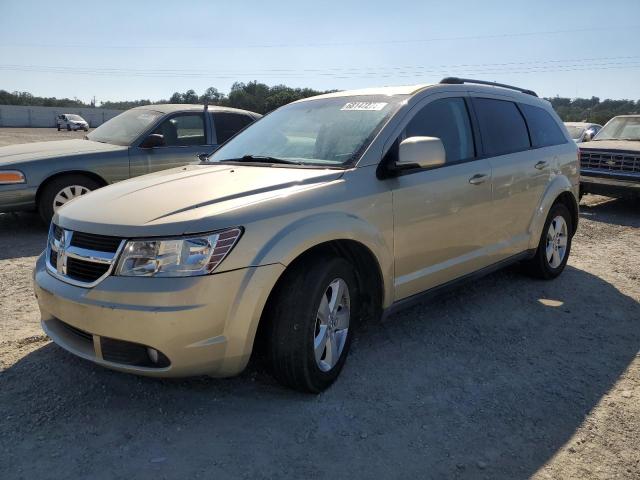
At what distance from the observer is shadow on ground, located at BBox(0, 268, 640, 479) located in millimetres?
2559

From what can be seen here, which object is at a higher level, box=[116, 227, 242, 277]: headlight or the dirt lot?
box=[116, 227, 242, 277]: headlight

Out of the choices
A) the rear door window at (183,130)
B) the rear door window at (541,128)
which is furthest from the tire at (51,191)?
the rear door window at (541,128)

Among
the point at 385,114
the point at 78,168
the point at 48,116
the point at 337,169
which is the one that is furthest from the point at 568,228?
the point at 48,116

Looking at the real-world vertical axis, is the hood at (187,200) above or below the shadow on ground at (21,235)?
above

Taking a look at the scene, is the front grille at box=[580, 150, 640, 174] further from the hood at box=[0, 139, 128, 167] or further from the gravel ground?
the gravel ground

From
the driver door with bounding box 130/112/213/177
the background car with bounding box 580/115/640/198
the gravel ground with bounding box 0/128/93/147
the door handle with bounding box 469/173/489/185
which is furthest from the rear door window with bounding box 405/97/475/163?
the gravel ground with bounding box 0/128/93/147

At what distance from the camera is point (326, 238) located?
3.07 m

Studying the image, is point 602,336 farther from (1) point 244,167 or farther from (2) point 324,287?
(1) point 244,167

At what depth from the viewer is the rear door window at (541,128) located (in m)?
5.18

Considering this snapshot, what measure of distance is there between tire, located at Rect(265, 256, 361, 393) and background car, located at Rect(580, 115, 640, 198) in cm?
799

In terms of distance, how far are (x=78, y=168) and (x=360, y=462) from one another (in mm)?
5773

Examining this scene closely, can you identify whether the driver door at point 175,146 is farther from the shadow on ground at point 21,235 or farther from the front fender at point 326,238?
the front fender at point 326,238

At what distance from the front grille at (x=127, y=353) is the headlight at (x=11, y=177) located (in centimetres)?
474

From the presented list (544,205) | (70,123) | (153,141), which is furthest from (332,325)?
(70,123)
